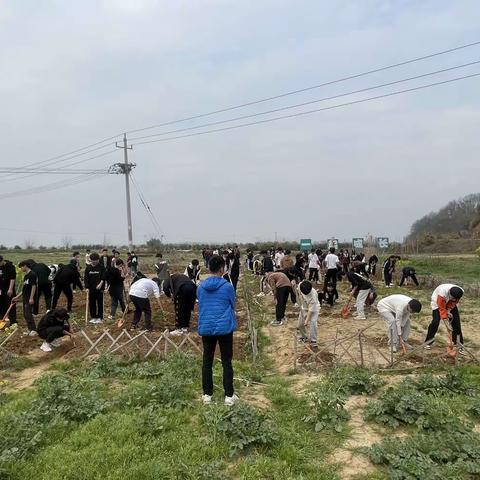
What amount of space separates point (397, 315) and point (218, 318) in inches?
161

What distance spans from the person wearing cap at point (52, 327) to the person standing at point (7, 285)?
6.05ft

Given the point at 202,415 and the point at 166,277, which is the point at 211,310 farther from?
the point at 166,277

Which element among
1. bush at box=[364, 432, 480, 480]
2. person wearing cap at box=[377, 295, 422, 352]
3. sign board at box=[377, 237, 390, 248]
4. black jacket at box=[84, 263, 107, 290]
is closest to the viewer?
bush at box=[364, 432, 480, 480]

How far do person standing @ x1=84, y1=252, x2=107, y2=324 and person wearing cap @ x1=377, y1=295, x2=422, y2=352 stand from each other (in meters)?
6.07

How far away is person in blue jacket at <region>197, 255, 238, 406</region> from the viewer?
17.1 ft

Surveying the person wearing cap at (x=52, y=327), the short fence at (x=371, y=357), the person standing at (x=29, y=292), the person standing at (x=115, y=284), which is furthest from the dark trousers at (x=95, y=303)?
the short fence at (x=371, y=357)

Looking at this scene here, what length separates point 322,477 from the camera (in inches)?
159

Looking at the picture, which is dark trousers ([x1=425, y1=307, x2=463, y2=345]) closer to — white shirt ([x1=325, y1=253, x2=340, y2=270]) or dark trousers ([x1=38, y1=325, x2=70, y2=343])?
white shirt ([x1=325, y1=253, x2=340, y2=270])

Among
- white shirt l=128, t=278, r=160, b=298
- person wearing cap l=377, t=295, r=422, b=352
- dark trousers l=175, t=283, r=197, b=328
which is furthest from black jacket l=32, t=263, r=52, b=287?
person wearing cap l=377, t=295, r=422, b=352

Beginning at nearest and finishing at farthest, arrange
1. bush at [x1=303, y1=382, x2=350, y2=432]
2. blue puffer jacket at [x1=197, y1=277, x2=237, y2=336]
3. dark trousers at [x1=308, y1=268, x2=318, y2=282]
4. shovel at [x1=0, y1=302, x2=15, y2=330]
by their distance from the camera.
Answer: bush at [x1=303, y1=382, x2=350, y2=432] → blue puffer jacket at [x1=197, y1=277, x2=237, y2=336] → shovel at [x1=0, y1=302, x2=15, y2=330] → dark trousers at [x1=308, y1=268, x2=318, y2=282]

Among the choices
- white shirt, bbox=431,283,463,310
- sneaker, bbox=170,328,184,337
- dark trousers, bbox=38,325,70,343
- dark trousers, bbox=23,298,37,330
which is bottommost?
sneaker, bbox=170,328,184,337

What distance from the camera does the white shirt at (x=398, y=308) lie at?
8000mm

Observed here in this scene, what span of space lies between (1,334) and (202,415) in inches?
258

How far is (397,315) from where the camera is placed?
804cm
